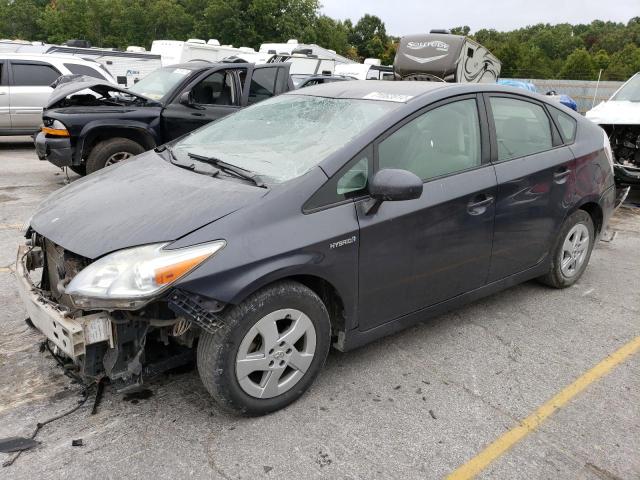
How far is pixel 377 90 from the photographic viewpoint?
353cm

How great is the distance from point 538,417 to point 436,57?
978 cm

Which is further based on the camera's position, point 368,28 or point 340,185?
point 368,28

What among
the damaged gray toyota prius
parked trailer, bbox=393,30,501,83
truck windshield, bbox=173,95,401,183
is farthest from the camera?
parked trailer, bbox=393,30,501,83

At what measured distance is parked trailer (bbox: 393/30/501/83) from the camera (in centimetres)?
1130

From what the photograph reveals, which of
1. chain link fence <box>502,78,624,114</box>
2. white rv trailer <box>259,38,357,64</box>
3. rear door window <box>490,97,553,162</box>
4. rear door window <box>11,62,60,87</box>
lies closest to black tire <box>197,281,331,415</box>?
rear door window <box>490,97,553,162</box>

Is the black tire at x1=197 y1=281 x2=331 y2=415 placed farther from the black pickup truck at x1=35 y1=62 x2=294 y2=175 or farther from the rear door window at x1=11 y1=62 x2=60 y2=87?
the rear door window at x1=11 y1=62 x2=60 y2=87

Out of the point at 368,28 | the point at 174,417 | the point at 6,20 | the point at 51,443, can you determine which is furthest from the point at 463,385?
the point at 368,28

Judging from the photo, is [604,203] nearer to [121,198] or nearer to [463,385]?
[463,385]

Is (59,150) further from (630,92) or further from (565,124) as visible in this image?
(630,92)

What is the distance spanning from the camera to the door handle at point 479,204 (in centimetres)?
337

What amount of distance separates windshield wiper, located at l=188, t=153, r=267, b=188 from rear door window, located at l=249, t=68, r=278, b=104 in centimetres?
471

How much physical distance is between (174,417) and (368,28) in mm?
86971

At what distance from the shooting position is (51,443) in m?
2.54

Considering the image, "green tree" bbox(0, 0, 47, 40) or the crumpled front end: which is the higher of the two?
"green tree" bbox(0, 0, 47, 40)
